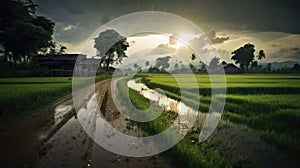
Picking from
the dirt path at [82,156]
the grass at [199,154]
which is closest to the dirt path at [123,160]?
the dirt path at [82,156]

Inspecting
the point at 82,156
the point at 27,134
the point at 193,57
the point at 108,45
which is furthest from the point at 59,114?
the point at 193,57

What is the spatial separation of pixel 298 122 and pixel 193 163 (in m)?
5.10

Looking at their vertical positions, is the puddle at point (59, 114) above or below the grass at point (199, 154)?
below

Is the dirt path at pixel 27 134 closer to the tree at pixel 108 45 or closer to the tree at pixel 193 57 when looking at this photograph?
the tree at pixel 108 45

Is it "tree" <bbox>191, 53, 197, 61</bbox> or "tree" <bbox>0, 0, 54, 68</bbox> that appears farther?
"tree" <bbox>191, 53, 197, 61</bbox>

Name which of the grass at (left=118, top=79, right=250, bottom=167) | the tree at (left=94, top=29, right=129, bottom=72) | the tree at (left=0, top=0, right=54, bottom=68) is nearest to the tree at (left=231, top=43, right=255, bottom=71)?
the tree at (left=94, top=29, right=129, bottom=72)

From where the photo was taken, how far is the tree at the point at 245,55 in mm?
82750

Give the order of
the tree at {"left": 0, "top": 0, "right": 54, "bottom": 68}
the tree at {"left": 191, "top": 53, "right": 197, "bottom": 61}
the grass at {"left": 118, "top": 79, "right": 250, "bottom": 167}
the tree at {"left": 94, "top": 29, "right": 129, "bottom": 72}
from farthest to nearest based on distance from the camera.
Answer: the tree at {"left": 191, "top": 53, "right": 197, "bottom": 61}, the tree at {"left": 94, "top": 29, "right": 129, "bottom": 72}, the tree at {"left": 0, "top": 0, "right": 54, "bottom": 68}, the grass at {"left": 118, "top": 79, "right": 250, "bottom": 167}

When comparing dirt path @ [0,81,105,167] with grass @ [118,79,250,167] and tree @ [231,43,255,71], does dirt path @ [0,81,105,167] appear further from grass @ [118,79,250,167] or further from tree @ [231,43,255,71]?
tree @ [231,43,255,71]

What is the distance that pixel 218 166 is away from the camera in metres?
3.93

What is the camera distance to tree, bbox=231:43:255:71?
8275cm

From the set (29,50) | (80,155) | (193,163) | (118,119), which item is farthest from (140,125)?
(29,50)

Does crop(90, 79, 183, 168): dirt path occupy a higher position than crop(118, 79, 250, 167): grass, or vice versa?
crop(118, 79, 250, 167): grass

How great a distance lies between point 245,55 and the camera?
3258 inches
